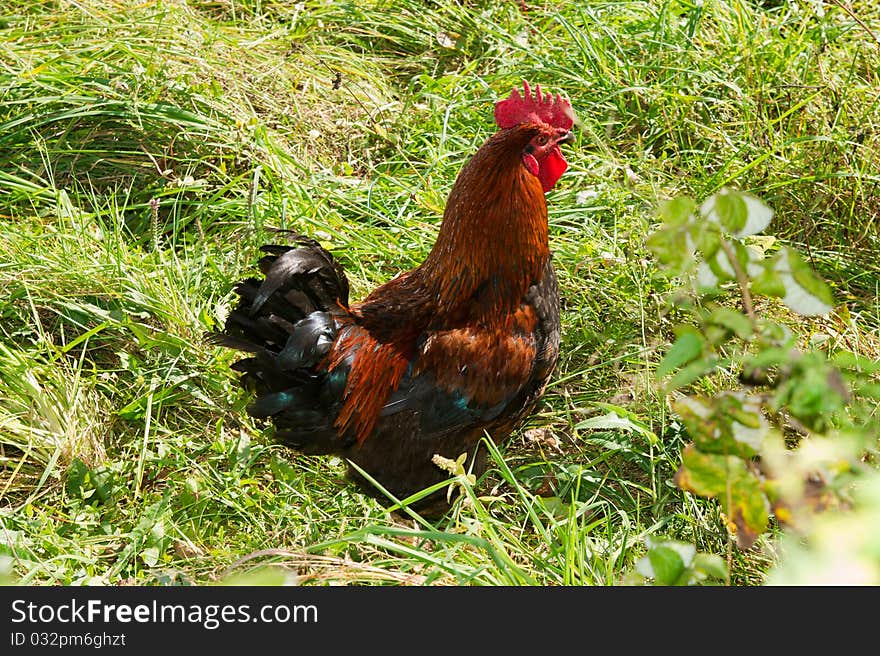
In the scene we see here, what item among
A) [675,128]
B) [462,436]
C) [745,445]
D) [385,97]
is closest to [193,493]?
[462,436]

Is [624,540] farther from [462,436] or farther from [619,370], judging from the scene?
[619,370]

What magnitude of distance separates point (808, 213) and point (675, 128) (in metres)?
0.82

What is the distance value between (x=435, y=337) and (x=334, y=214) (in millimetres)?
1386

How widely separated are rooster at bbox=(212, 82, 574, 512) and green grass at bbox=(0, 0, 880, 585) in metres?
0.22

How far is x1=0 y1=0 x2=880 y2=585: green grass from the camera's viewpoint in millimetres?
3195

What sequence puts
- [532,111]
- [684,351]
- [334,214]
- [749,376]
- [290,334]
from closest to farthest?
[684,351]
[749,376]
[290,334]
[532,111]
[334,214]

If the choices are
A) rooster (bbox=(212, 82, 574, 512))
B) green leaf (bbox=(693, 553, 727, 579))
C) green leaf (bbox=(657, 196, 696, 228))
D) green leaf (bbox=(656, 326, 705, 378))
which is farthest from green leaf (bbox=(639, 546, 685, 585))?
rooster (bbox=(212, 82, 574, 512))

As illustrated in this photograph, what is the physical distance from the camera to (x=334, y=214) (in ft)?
14.0

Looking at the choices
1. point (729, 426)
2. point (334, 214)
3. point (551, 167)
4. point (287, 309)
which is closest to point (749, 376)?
point (729, 426)

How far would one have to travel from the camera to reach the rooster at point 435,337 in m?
2.98

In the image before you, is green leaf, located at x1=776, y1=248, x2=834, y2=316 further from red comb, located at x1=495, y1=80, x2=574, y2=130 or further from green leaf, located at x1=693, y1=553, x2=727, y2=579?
red comb, located at x1=495, y1=80, x2=574, y2=130

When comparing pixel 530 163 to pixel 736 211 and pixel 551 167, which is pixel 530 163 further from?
pixel 736 211

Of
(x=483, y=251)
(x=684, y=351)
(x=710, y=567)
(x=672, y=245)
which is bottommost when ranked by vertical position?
(x=483, y=251)

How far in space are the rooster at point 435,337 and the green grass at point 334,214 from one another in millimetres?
220
